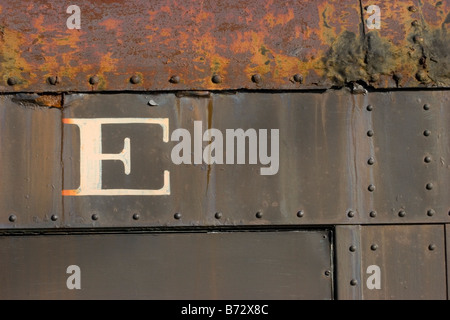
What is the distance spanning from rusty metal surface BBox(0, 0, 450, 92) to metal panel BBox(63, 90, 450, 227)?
0.08 metres

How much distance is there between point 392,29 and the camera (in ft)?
7.85

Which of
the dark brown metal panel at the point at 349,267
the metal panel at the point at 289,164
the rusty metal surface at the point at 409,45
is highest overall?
the rusty metal surface at the point at 409,45

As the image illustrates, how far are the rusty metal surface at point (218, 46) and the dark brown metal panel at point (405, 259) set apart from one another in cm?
64

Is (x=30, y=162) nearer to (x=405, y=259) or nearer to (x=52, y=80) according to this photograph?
(x=52, y=80)

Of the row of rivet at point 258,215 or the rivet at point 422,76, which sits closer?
the row of rivet at point 258,215

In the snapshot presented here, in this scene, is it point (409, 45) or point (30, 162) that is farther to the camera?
point (409, 45)

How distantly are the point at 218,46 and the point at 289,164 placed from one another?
1.95 ft

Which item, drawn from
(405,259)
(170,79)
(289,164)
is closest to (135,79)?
(170,79)

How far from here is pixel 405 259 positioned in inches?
A: 91.6

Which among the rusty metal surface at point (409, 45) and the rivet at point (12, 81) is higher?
the rusty metal surface at point (409, 45)

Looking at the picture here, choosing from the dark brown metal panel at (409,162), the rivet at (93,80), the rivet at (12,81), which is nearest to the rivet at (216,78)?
the rivet at (93,80)

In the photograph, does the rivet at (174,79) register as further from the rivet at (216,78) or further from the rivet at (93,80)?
the rivet at (93,80)

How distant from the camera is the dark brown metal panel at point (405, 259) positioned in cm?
232

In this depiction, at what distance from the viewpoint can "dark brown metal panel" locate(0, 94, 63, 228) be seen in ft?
7.36
